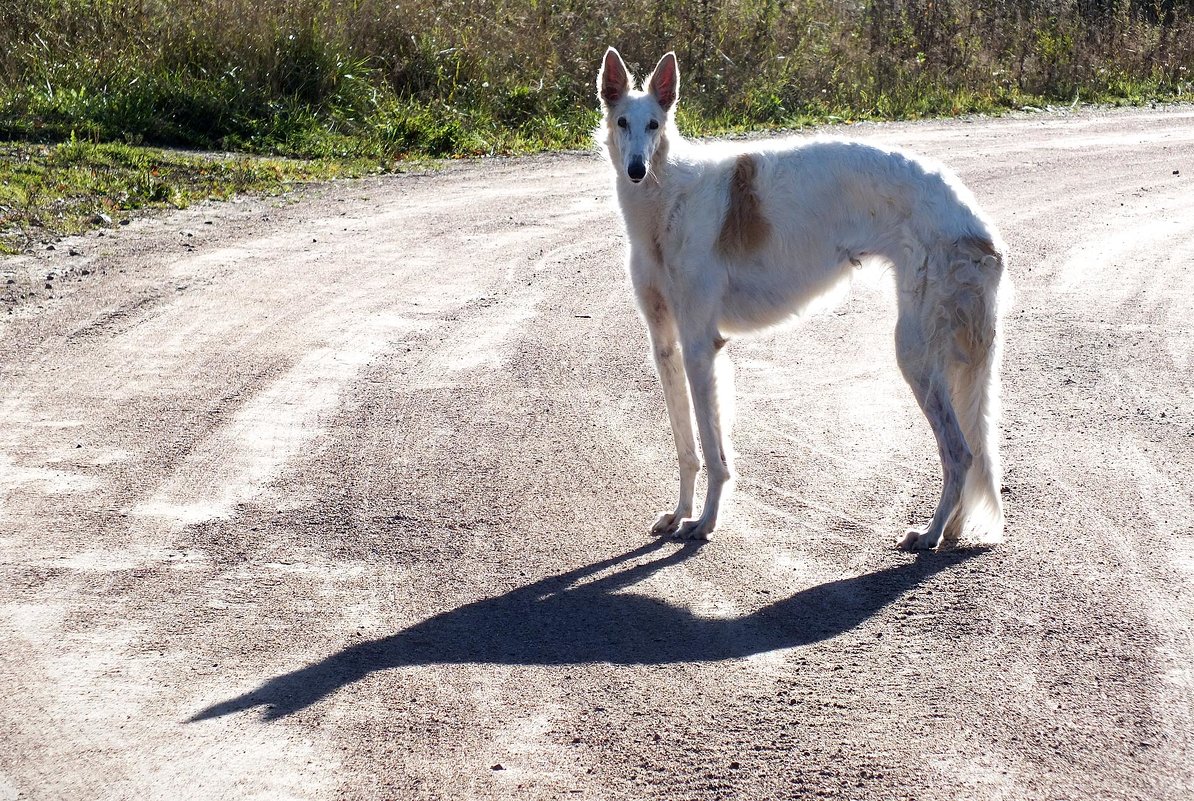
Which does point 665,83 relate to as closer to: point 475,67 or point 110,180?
point 110,180

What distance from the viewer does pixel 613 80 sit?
6.19 m

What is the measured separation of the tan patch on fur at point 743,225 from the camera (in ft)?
19.6

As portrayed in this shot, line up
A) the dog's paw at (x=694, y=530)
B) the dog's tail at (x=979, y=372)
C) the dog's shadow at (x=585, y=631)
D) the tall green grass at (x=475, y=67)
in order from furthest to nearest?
the tall green grass at (x=475, y=67)
the dog's paw at (x=694, y=530)
the dog's tail at (x=979, y=372)
the dog's shadow at (x=585, y=631)

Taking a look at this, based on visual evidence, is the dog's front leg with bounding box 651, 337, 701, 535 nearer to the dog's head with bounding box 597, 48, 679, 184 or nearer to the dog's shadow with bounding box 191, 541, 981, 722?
the dog's shadow with bounding box 191, 541, 981, 722

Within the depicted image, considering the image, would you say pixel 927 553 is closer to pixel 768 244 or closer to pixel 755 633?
pixel 755 633

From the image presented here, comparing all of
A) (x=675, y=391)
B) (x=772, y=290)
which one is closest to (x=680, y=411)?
(x=675, y=391)

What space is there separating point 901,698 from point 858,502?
200 cm

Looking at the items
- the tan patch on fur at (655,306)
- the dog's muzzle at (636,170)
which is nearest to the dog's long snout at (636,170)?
the dog's muzzle at (636,170)

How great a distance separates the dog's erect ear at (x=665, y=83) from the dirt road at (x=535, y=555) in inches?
50.3

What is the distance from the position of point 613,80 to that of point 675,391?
59.0 inches

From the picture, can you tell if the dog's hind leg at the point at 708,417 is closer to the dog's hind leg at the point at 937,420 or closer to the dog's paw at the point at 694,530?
the dog's paw at the point at 694,530

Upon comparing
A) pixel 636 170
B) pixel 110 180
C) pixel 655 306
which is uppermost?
pixel 636 170

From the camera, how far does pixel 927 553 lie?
5699mm

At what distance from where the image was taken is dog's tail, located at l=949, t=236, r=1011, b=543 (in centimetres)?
562
